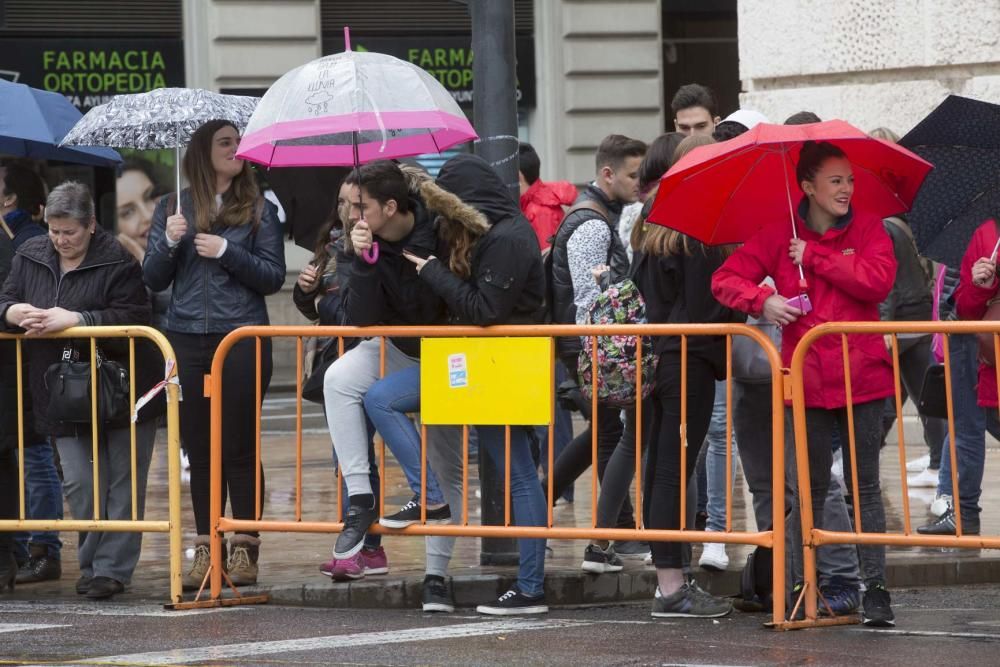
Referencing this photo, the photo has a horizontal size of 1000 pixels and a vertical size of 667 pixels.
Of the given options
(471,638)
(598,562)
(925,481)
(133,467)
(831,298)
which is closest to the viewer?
(471,638)

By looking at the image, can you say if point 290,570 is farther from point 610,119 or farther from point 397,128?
point 610,119

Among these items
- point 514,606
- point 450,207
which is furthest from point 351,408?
point 514,606

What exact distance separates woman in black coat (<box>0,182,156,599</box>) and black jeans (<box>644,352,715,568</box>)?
7.44ft

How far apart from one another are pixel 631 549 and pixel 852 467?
1946 mm

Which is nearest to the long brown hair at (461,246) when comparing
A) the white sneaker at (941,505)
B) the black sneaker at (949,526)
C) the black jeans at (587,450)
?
the black jeans at (587,450)

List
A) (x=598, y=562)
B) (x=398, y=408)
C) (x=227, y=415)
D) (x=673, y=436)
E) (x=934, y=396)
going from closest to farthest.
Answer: (x=673, y=436) < (x=398, y=408) < (x=598, y=562) < (x=227, y=415) < (x=934, y=396)

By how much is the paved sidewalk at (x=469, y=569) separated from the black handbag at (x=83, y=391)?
2.57 ft

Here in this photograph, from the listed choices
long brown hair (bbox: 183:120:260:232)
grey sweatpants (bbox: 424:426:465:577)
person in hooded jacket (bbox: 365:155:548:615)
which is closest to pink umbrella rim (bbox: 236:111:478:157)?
person in hooded jacket (bbox: 365:155:548:615)

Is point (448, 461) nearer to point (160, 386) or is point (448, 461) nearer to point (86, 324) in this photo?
point (160, 386)

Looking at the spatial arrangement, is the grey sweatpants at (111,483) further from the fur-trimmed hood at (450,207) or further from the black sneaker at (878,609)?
the black sneaker at (878,609)

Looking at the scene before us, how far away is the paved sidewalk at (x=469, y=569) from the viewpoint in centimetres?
802

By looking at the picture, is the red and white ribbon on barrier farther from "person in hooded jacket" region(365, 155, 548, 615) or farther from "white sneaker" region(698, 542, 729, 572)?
"white sneaker" region(698, 542, 729, 572)

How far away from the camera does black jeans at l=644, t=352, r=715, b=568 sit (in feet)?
24.2

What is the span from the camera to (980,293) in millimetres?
8188
